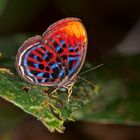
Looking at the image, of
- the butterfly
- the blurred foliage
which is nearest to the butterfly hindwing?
the butterfly

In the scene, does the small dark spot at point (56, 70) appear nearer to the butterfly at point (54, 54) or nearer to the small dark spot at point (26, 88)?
the butterfly at point (54, 54)

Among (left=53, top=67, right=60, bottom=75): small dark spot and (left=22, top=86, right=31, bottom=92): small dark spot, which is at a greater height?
(left=53, top=67, right=60, bottom=75): small dark spot

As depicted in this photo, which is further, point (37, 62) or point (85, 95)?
point (85, 95)

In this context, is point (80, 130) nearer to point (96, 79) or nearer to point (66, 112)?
point (96, 79)

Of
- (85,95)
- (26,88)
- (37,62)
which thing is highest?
(37,62)

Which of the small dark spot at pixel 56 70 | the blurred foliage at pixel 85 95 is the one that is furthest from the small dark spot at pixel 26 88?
the small dark spot at pixel 56 70

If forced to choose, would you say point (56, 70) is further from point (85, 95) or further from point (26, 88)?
point (85, 95)

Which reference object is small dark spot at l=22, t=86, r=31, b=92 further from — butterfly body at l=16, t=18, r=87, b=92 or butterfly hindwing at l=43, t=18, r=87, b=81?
butterfly hindwing at l=43, t=18, r=87, b=81

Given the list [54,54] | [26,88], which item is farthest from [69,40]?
[26,88]
